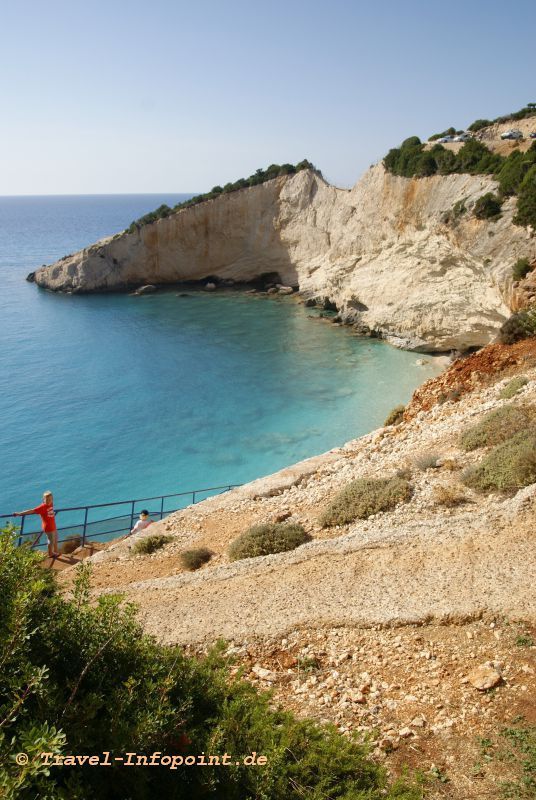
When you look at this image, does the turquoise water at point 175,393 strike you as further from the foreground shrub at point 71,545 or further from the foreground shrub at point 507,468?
the foreground shrub at point 507,468

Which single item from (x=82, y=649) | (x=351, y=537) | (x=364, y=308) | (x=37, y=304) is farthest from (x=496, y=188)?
(x=37, y=304)

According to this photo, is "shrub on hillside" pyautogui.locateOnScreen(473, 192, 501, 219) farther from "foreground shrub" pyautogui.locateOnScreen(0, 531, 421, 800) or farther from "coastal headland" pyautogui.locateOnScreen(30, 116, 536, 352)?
"foreground shrub" pyautogui.locateOnScreen(0, 531, 421, 800)

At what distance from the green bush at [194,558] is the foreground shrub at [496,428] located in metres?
6.50

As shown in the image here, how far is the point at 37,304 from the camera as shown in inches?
2108

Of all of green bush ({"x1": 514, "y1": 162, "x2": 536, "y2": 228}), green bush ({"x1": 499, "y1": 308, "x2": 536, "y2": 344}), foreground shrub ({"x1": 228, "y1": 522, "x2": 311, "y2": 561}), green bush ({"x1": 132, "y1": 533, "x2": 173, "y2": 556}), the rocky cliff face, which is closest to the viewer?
foreground shrub ({"x1": 228, "y1": 522, "x2": 311, "y2": 561})

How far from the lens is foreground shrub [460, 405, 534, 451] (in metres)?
12.3

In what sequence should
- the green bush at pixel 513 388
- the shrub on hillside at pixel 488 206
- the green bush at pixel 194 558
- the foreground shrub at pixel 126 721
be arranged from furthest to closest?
1. the shrub on hillside at pixel 488 206
2. the green bush at pixel 513 388
3. the green bush at pixel 194 558
4. the foreground shrub at pixel 126 721

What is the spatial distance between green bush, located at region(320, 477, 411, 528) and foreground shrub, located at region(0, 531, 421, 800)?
5622 millimetres

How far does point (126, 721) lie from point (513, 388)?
1358 centimetres

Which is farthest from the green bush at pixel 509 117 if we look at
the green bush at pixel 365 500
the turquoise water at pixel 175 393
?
the green bush at pixel 365 500

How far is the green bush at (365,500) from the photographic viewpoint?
11.1 metres

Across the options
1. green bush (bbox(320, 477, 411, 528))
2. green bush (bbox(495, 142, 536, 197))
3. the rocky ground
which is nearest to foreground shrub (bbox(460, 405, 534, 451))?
the rocky ground

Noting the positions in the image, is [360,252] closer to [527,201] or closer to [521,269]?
[527,201]

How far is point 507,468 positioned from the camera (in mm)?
10586
